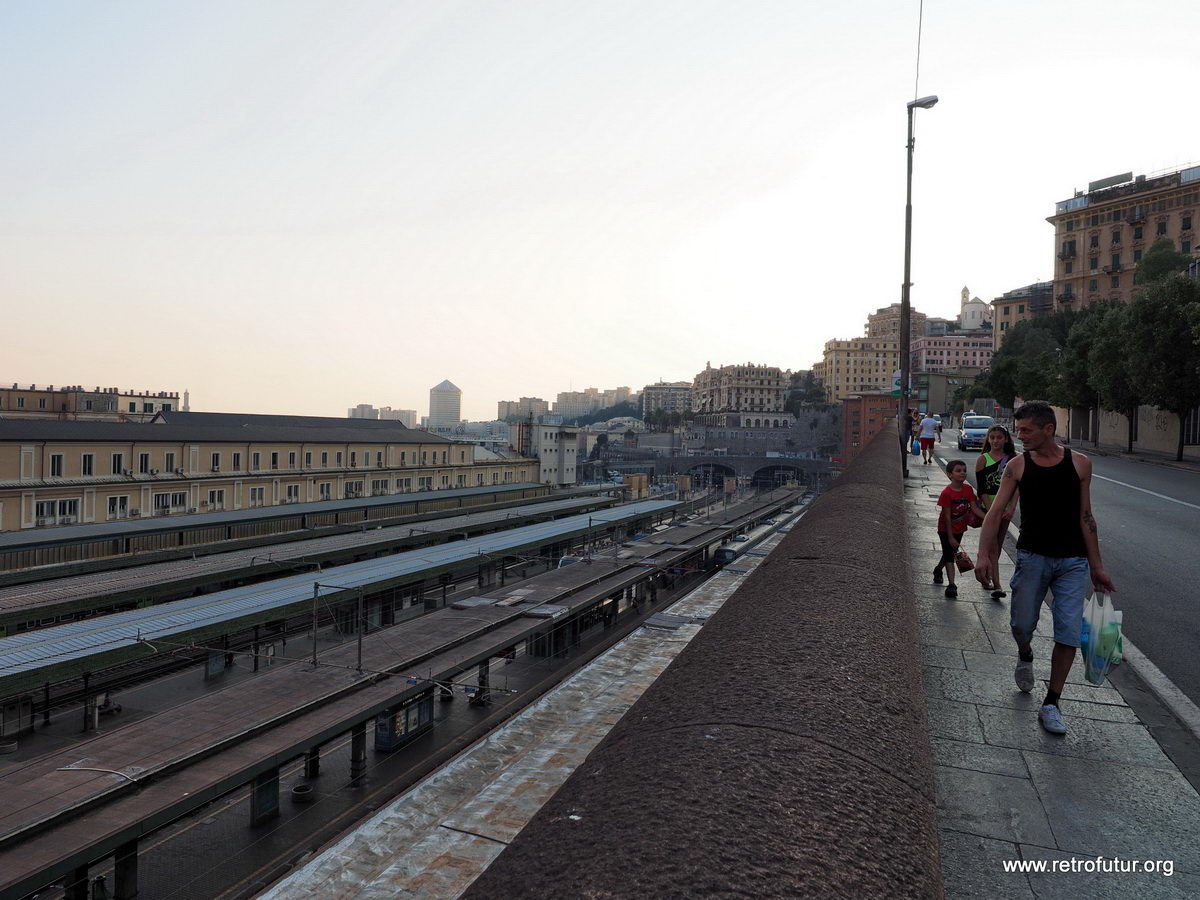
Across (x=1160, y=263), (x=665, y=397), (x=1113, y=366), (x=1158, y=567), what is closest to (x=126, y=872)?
(x=1158, y=567)

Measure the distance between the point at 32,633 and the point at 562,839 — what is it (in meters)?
17.1

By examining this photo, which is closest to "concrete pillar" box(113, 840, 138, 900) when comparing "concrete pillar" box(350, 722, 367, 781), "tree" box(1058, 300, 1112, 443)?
"concrete pillar" box(350, 722, 367, 781)

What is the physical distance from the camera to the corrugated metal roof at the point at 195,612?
1256cm

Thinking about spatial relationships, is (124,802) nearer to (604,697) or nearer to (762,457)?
(604,697)

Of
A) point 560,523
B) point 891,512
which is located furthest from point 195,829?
point 560,523

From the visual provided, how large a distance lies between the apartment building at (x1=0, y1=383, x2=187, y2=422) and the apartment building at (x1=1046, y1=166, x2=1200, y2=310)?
263ft

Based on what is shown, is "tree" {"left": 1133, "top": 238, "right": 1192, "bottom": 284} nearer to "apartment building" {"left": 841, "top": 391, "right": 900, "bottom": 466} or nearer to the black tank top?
"apartment building" {"left": 841, "top": 391, "right": 900, "bottom": 466}

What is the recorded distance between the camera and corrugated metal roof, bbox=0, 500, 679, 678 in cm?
1256

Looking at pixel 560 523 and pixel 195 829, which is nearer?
pixel 195 829

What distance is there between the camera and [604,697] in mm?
7559

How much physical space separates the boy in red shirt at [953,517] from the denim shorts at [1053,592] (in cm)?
201

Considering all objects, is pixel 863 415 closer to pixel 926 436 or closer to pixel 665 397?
pixel 926 436

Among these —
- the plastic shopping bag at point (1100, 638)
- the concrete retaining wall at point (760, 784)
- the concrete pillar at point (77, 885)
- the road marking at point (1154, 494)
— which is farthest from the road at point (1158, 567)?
the concrete pillar at point (77, 885)

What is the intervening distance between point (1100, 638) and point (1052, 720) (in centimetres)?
56
